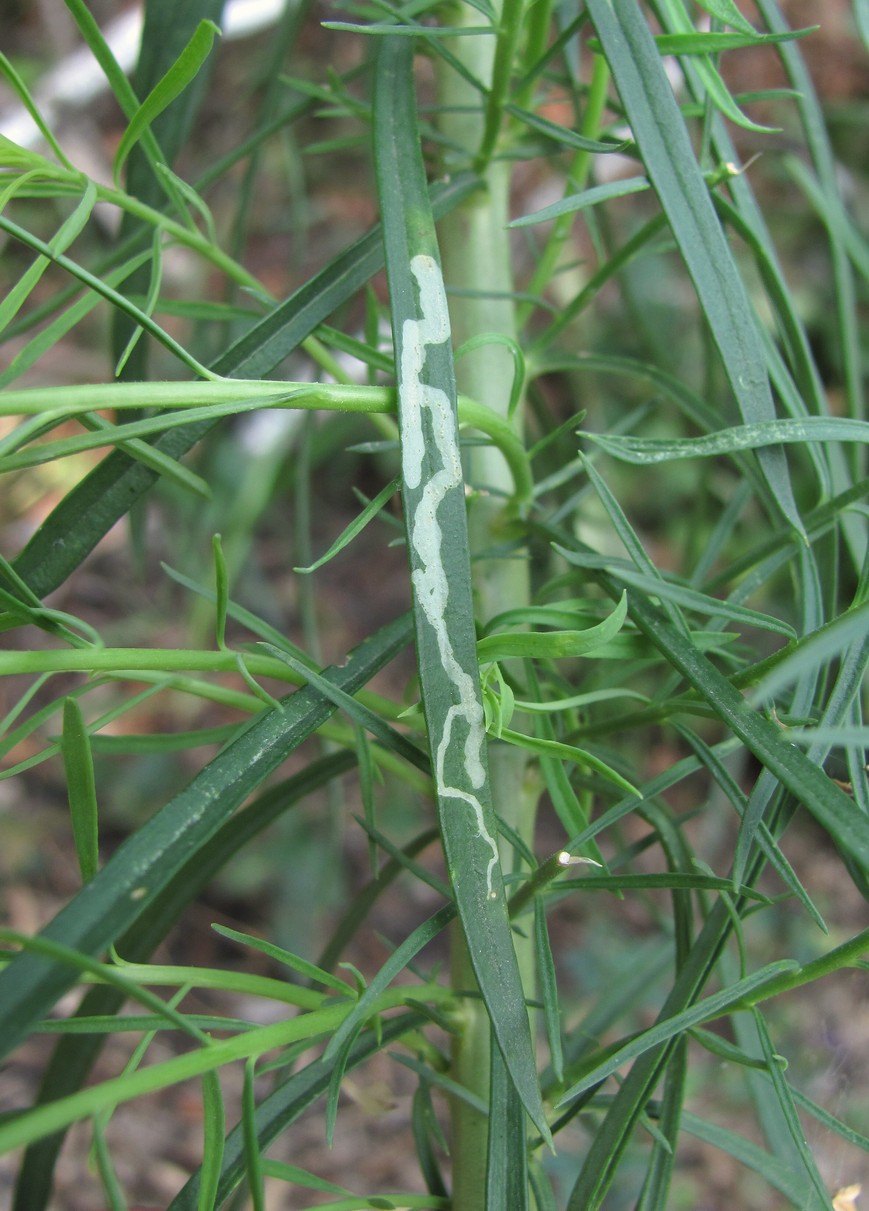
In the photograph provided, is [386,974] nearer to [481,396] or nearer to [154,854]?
[154,854]

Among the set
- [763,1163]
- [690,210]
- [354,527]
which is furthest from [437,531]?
[763,1163]

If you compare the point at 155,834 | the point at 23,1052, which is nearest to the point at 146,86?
the point at 155,834

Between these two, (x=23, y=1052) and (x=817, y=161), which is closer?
(x=817, y=161)

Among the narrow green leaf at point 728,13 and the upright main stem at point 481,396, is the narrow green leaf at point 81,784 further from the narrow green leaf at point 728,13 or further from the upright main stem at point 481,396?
the narrow green leaf at point 728,13

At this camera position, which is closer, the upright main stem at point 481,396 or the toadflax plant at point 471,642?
the toadflax plant at point 471,642

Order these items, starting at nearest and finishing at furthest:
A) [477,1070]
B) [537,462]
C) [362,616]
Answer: [477,1070] → [537,462] → [362,616]

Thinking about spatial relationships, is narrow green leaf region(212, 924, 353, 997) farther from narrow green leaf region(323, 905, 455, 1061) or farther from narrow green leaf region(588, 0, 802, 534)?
narrow green leaf region(588, 0, 802, 534)

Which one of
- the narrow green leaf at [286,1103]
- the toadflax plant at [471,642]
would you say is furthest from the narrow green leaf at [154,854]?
the narrow green leaf at [286,1103]

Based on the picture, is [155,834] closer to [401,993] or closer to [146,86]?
[401,993]
